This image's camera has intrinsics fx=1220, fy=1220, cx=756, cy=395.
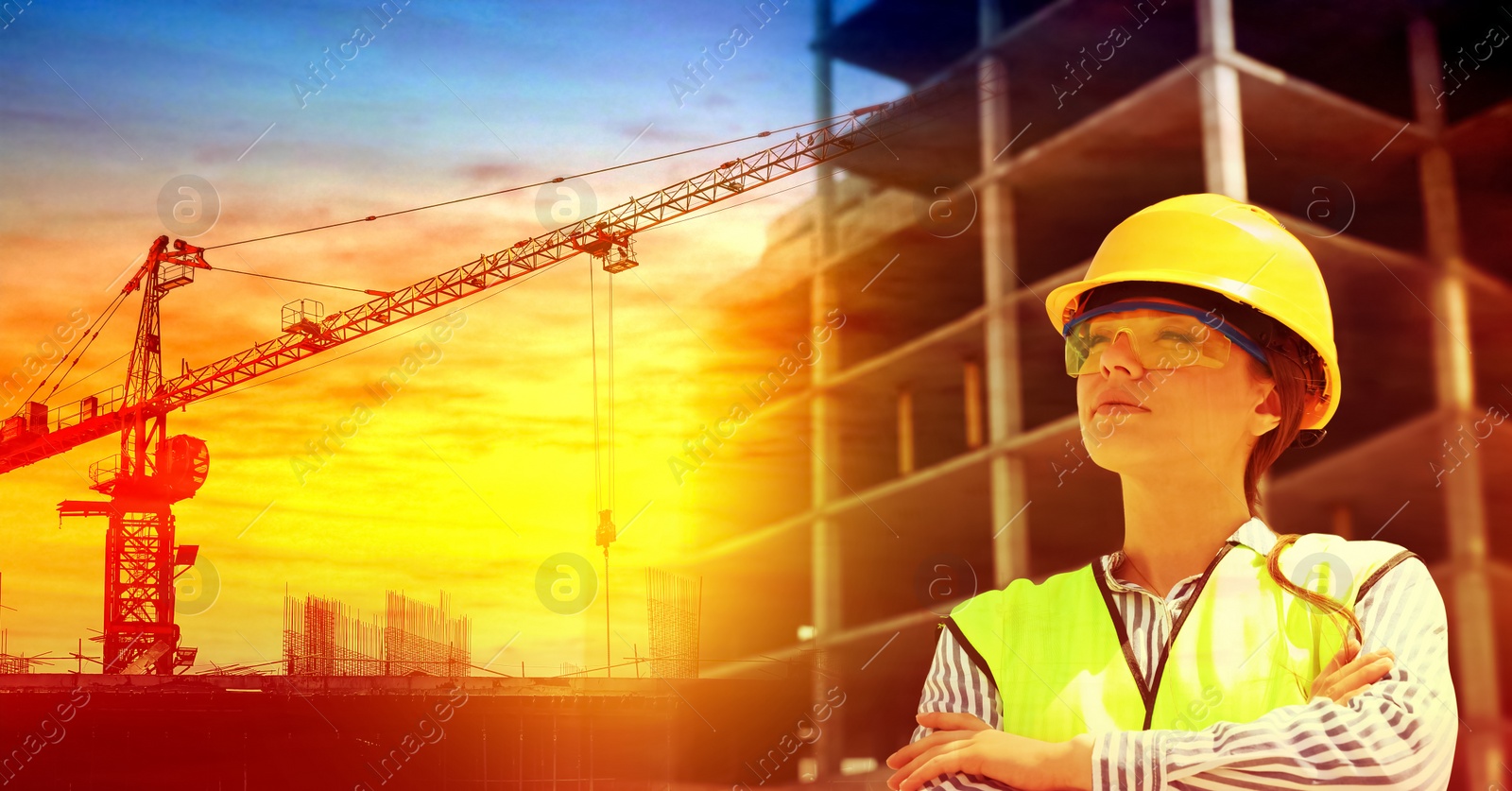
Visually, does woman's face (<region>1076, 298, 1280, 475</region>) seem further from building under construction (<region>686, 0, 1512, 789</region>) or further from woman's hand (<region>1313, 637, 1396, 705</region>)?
building under construction (<region>686, 0, 1512, 789</region>)

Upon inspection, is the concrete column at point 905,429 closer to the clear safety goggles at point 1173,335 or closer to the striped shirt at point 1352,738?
the clear safety goggles at point 1173,335

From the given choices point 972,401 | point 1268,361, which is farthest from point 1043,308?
point 1268,361

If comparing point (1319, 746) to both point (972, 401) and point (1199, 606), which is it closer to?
point (1199, 606)

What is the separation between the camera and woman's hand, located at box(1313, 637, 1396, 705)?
93.3 inches

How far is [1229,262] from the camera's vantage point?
278 centimetres

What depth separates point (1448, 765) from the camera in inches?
97.3

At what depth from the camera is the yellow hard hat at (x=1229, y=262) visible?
9.05ft

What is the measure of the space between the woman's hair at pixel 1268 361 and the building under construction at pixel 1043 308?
12.4 ft

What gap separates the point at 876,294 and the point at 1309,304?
9.05m

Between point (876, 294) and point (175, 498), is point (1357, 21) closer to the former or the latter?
point (876, 294)

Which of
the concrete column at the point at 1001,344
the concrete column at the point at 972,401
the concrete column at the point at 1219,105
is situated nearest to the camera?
the concrete column at the point at 1219,105

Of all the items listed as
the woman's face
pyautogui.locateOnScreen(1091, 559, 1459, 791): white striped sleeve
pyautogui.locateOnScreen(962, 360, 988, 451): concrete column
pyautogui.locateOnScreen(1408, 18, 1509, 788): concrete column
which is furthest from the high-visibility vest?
pyautogui.locateOnScreen(962, 360, 988, 451): concrete column

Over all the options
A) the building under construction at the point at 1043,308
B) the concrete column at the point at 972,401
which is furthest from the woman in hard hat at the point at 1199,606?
the concrete column at the point at 972,401

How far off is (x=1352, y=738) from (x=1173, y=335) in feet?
3.18
